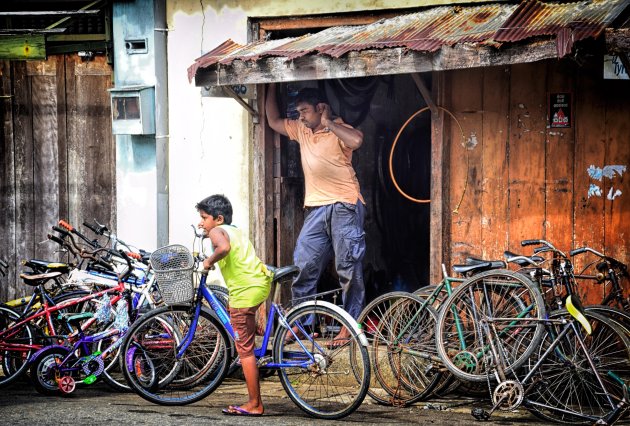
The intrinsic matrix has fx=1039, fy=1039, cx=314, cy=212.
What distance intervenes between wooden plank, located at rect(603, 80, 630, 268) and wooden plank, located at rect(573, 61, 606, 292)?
0.05m

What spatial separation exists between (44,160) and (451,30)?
539cm

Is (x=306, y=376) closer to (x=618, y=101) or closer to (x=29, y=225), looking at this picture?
(x=618, y=101)

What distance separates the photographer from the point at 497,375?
311 inches

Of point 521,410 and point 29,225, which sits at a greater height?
point 29,225

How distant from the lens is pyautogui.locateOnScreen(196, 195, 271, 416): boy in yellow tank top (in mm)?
8023

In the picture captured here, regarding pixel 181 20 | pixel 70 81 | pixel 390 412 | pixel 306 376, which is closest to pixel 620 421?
pixel 390 412

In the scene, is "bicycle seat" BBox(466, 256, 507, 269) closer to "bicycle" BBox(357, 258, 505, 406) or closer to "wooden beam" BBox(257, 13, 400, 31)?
"bicycle" BBox(357, 258, 505, 406)

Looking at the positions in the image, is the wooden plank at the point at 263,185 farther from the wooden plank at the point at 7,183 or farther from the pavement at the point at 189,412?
the wooden plank at the point at 7,183

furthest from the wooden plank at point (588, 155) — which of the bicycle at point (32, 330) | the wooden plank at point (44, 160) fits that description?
the wooden plank at point (44, 160)

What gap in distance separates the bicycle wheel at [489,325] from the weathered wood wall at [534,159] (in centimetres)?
113

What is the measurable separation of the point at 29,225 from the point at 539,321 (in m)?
6.54

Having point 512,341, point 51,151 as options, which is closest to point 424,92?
point 512,341

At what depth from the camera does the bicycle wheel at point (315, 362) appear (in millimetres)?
7926

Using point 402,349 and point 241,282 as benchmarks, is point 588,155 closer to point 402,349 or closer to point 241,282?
point 402,349
